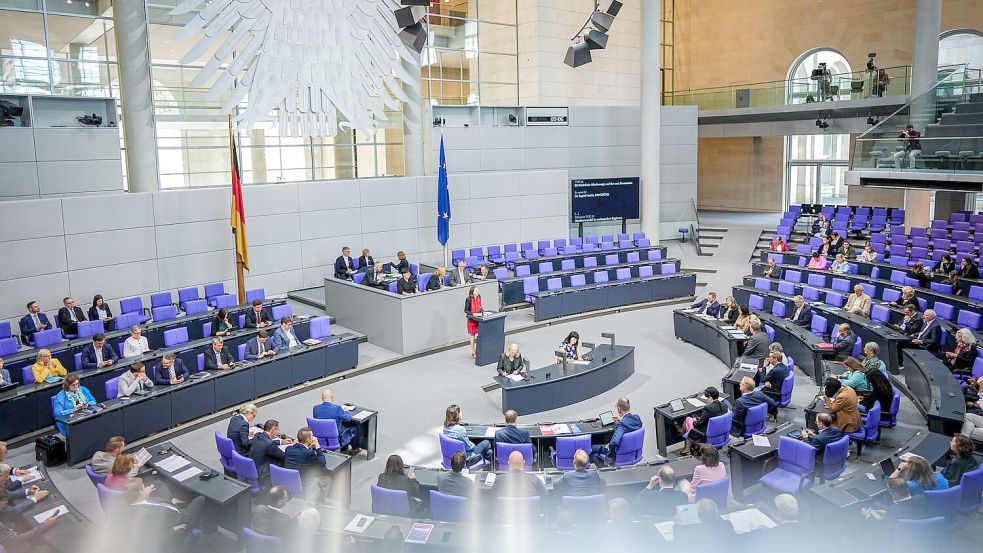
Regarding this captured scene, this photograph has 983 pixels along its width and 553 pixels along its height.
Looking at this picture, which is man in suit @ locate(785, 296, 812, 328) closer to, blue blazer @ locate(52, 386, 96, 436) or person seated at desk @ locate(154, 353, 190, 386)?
person seated at desk @ locate(154, 353, 190, 386)

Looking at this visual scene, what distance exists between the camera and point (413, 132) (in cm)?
2041

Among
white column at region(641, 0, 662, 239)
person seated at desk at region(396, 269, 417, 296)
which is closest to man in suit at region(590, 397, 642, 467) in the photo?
person seated at desk at region(396, 269, 417, 296)

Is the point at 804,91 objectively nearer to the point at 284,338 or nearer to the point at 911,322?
the point at 911,322

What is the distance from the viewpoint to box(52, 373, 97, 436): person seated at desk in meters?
9.13

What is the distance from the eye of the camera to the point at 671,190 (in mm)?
26250

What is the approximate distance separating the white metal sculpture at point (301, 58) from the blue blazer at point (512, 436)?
31.5ft

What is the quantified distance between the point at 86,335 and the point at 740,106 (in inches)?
881

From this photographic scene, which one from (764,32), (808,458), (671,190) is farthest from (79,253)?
(764,32)

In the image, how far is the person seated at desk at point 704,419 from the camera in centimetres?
893

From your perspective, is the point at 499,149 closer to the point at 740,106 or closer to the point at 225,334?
the point at 740,106

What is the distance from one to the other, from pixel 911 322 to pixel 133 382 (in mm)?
11501

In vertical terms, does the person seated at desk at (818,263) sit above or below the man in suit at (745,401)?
above

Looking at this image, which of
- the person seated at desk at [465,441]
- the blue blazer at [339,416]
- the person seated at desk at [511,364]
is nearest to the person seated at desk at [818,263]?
the person seated at desk at [511,364]

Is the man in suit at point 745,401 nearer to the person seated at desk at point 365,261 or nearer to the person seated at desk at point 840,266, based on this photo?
the person seated at desk at point 840,266
